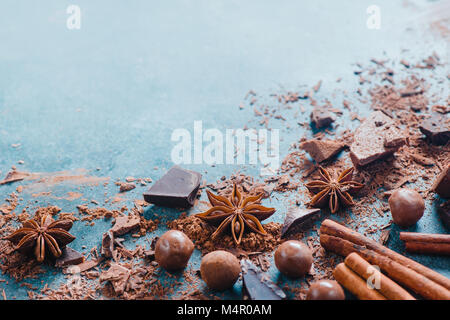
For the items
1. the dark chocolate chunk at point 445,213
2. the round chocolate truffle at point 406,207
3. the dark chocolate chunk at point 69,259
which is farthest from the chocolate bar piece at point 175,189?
the dark chocolate chunk at point 445,213

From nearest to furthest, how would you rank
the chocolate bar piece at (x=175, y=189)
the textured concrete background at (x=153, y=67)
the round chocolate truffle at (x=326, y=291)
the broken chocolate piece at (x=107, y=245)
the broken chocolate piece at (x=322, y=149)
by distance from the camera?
the round chocolate truffle at (x=326, y=291) < the broken chocolate piece at (x=107, y=245) < the chocolate bar piece at (x=175, y=189) < the broken chocolate piece at (x=322, y=149) < the textured concrete background at (x=153, y=67)

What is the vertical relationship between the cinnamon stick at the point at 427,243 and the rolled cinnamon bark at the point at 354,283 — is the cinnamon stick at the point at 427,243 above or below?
above

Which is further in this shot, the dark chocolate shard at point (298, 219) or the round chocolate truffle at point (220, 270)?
the dark chocolate shard at point (298, 219)

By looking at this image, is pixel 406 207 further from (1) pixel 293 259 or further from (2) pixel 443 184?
(1) pixel 293 259

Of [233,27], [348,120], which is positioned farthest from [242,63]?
[348,120]

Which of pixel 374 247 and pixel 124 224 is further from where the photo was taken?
pixel 124 224

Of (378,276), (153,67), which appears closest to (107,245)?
(378,276)

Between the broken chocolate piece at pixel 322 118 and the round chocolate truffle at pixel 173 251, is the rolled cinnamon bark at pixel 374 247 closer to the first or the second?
the round chocolate truffle at pixel 173 251
